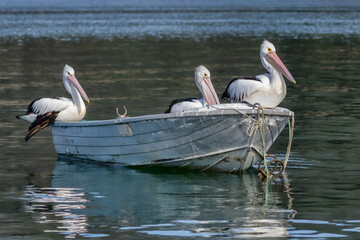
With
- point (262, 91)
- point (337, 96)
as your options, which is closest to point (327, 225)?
point (262, 91)

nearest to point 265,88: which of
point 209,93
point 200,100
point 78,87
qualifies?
point 209,93

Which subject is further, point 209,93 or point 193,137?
point 209,93

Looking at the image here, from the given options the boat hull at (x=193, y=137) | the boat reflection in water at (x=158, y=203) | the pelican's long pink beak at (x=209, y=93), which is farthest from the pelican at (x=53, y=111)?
the pelican's long pink beak at (x=209, y=93)

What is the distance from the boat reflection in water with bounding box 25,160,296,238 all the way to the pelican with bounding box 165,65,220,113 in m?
0.92

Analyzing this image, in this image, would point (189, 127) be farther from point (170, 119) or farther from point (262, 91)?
point (262, 91)

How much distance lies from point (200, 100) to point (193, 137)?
111 cm

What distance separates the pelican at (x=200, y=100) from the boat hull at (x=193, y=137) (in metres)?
0.61

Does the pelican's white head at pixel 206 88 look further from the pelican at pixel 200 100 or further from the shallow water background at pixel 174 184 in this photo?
the shallow water background at pixel 174 184

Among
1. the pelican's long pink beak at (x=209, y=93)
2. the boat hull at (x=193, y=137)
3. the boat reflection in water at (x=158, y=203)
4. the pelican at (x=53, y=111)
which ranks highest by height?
the pelican's long pink beak at (x=209, y=93)

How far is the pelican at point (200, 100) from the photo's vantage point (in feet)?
44.8

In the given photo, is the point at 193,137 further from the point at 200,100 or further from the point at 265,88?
the point at 265,88

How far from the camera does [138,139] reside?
13.6m

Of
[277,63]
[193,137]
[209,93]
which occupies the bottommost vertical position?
[193,137]

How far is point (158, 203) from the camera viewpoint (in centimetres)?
1148
